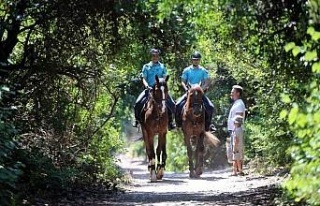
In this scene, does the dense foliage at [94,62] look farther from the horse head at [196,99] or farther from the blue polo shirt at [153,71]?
the horse head at [196,99]

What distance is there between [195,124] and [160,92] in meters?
1.82

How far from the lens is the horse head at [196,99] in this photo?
55.0ft

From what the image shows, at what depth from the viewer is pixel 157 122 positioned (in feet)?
54.6

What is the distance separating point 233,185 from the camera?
15.1 m

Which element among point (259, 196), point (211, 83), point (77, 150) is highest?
point (211, 83)

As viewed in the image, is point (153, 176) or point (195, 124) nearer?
point (153, 176)

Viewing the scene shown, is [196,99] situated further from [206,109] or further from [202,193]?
[202,193]

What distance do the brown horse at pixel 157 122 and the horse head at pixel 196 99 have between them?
0.72m

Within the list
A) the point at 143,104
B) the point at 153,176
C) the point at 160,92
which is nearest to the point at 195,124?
the point at 143,104

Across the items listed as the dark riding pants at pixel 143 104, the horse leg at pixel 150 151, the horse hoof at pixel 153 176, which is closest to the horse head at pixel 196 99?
A: the dark riding pants at pixel 143 104

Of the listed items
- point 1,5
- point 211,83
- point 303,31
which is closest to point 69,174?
point 1,5

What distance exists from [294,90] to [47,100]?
15.6 ft

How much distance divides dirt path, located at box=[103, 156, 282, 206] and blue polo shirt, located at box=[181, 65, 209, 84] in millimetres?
2464

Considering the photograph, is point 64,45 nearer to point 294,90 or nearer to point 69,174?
point 69,174
